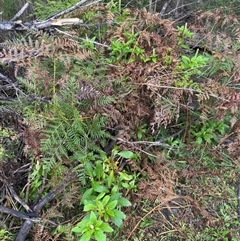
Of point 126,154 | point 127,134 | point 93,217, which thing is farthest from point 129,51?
point 93,217

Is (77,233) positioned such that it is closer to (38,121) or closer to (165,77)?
(38,121)

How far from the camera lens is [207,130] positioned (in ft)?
6.85

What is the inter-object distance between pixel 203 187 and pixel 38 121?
104cm

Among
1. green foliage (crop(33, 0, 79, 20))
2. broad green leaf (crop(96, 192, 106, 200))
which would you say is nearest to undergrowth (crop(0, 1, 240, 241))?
broad green leaf (crop(96, 192, 106, 200))

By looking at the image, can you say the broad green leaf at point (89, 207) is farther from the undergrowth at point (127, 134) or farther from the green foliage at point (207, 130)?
the green foliage at point (207, 130)

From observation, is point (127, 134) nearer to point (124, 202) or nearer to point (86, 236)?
point (124, 202)

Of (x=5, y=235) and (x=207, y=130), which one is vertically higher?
(x=207, y=130)

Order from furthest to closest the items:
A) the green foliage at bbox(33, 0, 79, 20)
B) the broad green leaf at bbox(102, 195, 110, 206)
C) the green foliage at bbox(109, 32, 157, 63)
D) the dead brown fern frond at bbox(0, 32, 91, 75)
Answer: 1. the green foliage at bbox(33, 0, 79, 20)
2. the green foliage at bbox(109, 32, 157, 63)
3. the dead brown fern frond at bbox(0, 32, 91, 75)
4. the broad green leaf at bbox(102, 195, 110, 206)

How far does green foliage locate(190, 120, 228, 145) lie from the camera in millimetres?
2079

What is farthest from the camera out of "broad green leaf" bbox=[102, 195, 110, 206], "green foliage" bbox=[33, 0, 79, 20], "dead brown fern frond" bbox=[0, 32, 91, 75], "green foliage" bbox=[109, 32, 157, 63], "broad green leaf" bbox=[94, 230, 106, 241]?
"green foliage" bbox=[33, 0, 79, 20]

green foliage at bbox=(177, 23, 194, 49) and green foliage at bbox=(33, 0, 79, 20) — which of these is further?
green foliage at bbox=(33, 0, 79, 20)

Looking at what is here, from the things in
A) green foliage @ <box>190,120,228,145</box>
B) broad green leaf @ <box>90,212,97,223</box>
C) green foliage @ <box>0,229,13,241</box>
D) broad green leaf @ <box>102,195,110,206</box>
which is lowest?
green foliage @ <box>0,229,13,241</box>

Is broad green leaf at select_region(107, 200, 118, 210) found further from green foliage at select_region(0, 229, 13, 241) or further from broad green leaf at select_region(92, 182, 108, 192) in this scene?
green foliage at select_region(0, 229, 13, 241)

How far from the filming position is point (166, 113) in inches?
74.2
